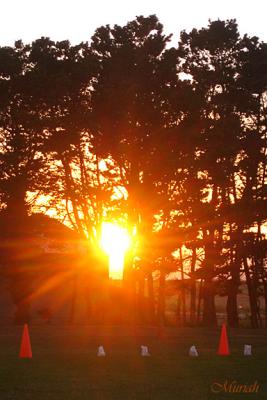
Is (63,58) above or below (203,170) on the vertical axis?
above

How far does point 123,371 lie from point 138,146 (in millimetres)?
27730

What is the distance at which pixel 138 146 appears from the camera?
46.4 meters

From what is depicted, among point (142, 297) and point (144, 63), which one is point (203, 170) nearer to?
point (144, 63)

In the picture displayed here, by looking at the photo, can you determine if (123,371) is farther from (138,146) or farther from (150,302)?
(150,302)

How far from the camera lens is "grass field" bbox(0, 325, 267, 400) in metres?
15.9

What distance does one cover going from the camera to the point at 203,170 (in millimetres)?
47469

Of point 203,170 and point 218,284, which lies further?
point 218,284

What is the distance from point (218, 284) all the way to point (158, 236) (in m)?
7.72

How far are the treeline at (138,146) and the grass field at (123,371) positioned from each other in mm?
16012

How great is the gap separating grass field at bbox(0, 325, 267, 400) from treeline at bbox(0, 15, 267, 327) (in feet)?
52.5

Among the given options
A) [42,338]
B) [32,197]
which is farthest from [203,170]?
[42,338]

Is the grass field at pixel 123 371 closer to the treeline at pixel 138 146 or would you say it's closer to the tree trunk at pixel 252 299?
the treeline at pixel 138 146

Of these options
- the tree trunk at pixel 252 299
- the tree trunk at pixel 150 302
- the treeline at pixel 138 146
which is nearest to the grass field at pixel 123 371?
the treeline at pixel 138 146

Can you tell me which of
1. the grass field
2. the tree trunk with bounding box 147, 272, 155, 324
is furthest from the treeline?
the grass field
